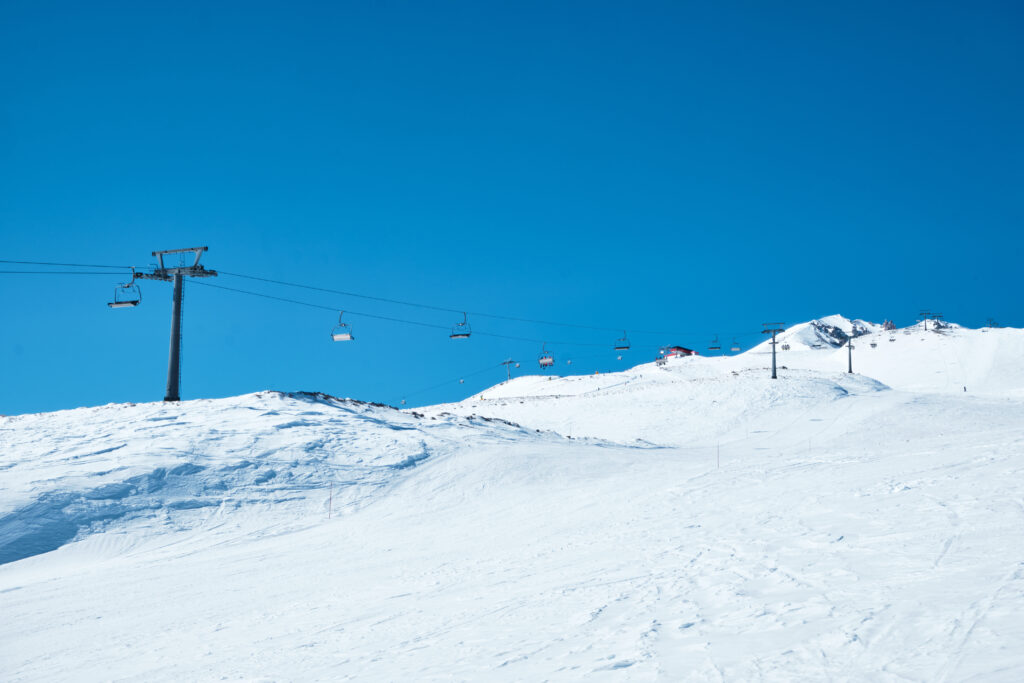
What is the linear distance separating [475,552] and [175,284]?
24.0m

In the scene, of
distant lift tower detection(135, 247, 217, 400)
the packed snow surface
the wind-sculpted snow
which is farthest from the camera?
distant lift tower detection(135, 247, 217, 400)

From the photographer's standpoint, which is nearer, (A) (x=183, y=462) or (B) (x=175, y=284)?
(A) (x=183, y=462)

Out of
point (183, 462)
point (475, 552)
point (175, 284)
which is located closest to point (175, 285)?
point (175, 284)

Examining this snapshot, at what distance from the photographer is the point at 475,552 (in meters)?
13.9

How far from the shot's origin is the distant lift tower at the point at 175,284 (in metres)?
31.1

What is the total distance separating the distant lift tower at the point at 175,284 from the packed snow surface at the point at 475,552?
2.35 meters

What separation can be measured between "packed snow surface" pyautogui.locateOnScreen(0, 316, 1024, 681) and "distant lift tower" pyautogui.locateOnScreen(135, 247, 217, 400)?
235 centimetres

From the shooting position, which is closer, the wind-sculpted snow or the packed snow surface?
the packed snow surface

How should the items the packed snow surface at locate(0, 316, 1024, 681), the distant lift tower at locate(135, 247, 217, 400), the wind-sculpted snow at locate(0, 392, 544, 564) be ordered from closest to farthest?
the packed snow surface at locate(0, 316, 1024, 681)
the wind-sculpted snow at locate(0, 392, 544, 564)
the distant lift tower at locate(135, 247, 217, 400)

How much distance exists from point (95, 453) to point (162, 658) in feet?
52.6

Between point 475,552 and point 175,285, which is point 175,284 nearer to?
point 175,285

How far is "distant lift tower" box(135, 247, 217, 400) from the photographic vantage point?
31.1m

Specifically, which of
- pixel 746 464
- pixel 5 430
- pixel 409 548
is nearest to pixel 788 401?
pixel 746 464

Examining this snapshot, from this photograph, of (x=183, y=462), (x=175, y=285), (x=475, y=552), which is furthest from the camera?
(x=175, y=285)
